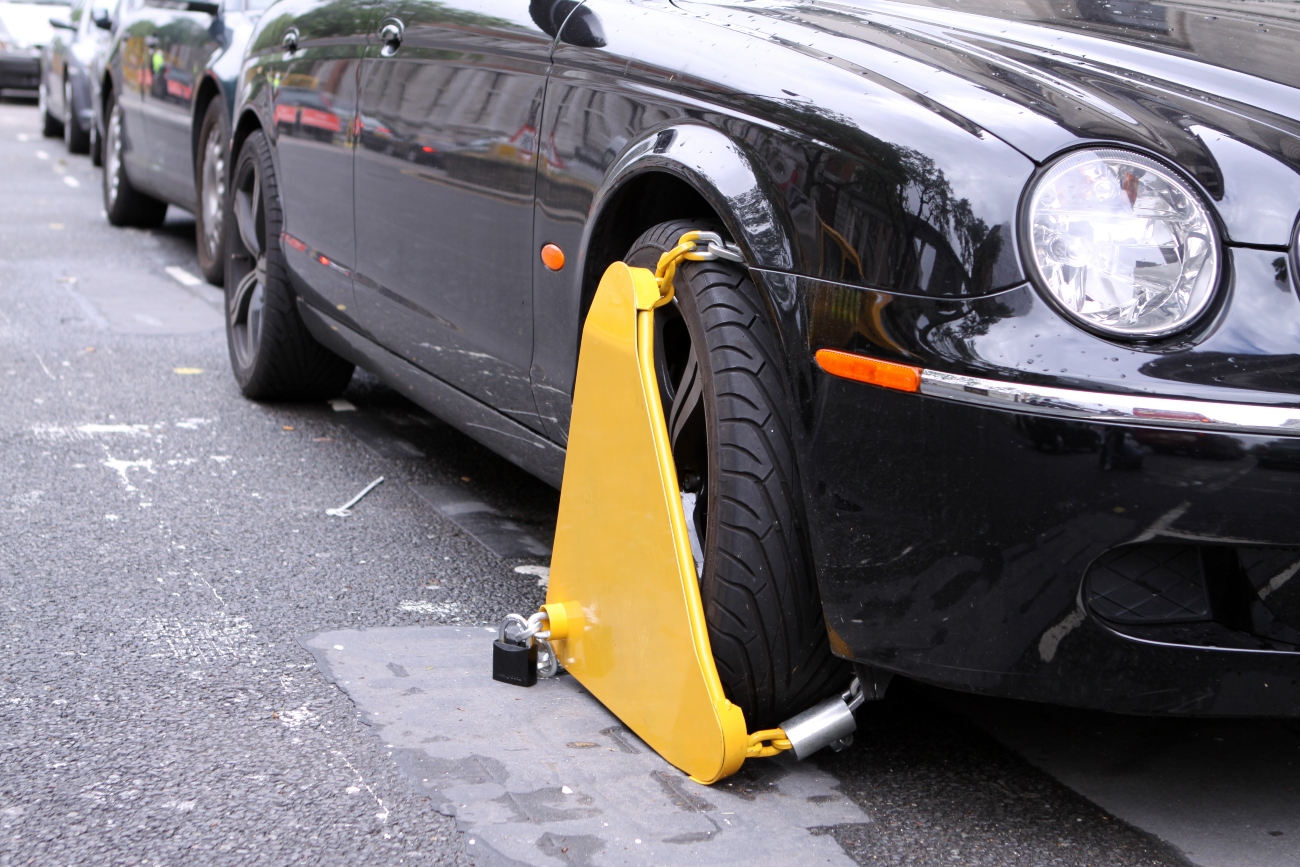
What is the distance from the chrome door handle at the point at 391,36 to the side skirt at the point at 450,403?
2.53 ft

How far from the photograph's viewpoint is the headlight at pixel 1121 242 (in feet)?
6.45

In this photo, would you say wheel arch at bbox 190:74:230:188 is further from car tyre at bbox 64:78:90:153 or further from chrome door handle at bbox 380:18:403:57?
car tyre at bbox 64:78:90:153

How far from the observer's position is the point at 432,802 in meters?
2.27

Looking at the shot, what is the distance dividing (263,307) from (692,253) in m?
2.67

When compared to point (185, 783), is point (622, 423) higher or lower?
higher

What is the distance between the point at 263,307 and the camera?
15.4ft

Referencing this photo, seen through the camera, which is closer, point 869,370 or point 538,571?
point 869,370

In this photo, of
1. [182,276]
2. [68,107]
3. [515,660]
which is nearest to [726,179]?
[515,660]

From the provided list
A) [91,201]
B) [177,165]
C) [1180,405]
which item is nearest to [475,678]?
[1180,405]

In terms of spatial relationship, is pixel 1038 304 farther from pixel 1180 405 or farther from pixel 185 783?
pixel 185 783

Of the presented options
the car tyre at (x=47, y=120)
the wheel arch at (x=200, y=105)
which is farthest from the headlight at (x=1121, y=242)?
the car tyre at (x=47, y=120)

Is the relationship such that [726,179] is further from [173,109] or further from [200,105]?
[173,109]

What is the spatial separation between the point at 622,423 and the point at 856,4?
918 mm

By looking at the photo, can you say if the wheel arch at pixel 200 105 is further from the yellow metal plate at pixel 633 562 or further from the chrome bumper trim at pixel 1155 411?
the chrome bumper trim at pixel 1155 411
